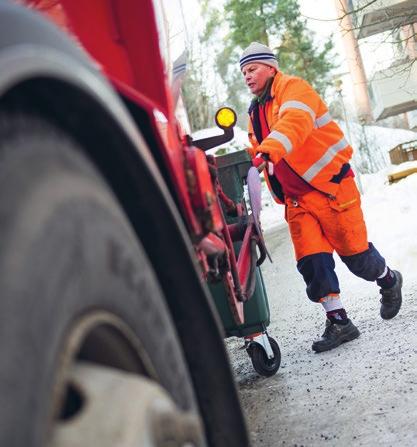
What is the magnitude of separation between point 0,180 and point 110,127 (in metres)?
0.31

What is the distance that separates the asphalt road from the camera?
252 centimetres

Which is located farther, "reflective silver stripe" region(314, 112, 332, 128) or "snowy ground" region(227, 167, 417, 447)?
"reflective silver stripe" region(314, 112, 332, 128)

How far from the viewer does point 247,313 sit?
358 cm

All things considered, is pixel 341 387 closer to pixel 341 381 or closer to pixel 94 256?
pixel 341 381

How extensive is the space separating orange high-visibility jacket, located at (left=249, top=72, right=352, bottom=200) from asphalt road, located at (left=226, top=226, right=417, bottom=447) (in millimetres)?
995

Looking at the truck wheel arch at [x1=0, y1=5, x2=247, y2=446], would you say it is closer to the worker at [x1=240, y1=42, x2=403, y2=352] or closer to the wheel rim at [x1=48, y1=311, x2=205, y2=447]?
the wheel rim at [x1=48, y1=311, x2=205, y2=447]

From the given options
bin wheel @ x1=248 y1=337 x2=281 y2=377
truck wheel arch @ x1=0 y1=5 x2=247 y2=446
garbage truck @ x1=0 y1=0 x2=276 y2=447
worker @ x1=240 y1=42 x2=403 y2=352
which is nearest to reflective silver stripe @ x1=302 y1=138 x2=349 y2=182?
worker @ x1=240 y1=42 x2=403 y2=352

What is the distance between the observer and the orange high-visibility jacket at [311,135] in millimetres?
4070

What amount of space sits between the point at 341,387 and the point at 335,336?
0.99m

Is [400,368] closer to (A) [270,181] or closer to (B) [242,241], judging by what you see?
(B) [242,241]

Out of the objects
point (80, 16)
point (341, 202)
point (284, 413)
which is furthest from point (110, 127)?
point (341, 202)

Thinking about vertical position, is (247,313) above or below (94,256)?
below

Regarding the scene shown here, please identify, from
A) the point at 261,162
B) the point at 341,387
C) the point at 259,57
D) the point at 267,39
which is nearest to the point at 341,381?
the point at 341,387

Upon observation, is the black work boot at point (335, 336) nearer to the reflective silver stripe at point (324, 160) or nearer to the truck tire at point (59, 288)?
the reflective silver stripe at point (324, 160)
